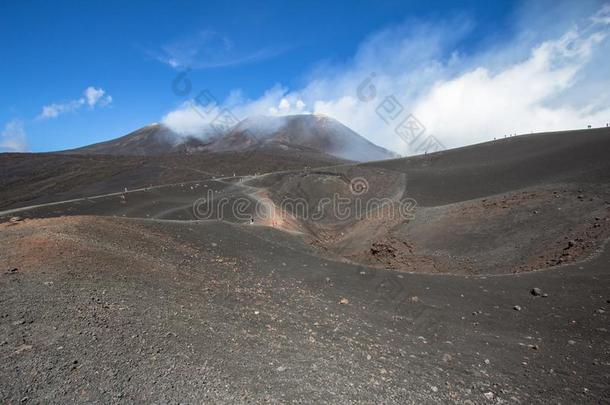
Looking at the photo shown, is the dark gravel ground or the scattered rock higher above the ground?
the scattered rock

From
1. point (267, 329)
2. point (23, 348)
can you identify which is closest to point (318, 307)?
point (267, 329)

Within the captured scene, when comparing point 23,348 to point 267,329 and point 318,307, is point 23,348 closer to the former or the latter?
point 267,329

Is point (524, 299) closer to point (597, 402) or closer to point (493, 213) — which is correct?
point (597, 402)

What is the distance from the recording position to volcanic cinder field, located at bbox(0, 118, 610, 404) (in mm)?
4391

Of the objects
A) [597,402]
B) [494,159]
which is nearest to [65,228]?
[597,402]

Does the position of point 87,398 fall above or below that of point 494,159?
below

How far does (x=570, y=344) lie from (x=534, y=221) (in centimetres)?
772

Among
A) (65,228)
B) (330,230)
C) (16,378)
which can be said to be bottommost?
(330,230)

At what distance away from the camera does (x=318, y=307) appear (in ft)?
25.3

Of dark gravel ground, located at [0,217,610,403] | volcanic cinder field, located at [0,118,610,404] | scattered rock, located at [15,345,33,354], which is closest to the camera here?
scattered rock, located at [15,345,33,354]

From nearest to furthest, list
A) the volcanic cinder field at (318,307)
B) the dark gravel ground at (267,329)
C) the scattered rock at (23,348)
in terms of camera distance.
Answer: the scattered rock at (23,348), the dark gravel ground at (267,329), the volcanic cinder field at (318,307)

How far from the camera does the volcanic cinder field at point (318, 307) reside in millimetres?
4391

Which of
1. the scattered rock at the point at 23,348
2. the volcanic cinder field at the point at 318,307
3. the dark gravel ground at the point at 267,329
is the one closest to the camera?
the scattered rock at the point at 23,348

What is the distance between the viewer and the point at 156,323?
5406mm
